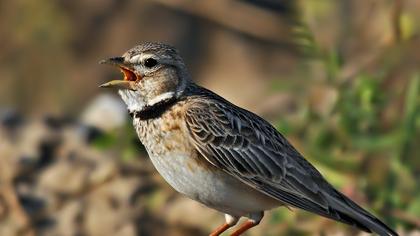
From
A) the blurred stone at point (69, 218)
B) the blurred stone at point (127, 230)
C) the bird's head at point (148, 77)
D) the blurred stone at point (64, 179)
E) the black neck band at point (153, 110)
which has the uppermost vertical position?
the bird's head at point (148, 77)

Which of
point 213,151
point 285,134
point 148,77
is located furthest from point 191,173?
point 285,134

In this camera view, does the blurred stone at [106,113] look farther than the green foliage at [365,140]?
Yes

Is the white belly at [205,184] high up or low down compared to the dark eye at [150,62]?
down

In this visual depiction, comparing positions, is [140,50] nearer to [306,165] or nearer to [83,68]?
[306,165]

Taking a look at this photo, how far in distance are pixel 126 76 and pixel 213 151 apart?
700mm

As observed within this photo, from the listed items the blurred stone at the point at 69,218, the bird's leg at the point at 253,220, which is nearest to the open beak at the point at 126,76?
the bird's leg at the point at 253,220

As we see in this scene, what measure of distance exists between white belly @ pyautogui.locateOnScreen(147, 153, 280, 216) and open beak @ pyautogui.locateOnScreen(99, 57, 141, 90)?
1.53 ft

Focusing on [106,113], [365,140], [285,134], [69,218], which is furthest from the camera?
[106,113]

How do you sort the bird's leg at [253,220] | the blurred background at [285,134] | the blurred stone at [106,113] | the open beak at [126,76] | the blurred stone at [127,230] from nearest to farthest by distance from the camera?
the open beak at [126,76] < the bird's leg at [253,220] < the blurred background at [285,134] < the blurred stone at [127,230] < the blurred stone at [106,113]

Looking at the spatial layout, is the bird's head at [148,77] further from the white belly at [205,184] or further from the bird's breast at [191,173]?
the white belly at [205,184]

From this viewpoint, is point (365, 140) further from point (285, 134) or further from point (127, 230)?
point (127, 230)

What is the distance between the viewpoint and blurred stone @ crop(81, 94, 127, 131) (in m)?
13.7

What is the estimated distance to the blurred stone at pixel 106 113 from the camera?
13711 millimetres

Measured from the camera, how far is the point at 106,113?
14125 millimetres
